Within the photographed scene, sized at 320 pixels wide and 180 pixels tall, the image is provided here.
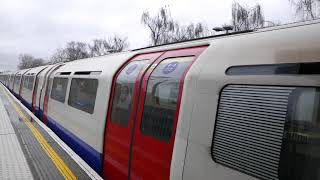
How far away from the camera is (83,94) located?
7.57 meters

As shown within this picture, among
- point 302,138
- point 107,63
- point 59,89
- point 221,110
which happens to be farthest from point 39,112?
point 302,138

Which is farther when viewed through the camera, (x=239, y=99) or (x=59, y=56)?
(x=59, y=56)

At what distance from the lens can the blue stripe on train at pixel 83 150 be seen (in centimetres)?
613

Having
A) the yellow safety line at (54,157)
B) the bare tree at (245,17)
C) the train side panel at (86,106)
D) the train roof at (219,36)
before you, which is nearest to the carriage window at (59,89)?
the train side panel at (86,106)

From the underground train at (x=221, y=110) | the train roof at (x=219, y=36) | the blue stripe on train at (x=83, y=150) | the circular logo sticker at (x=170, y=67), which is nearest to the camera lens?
the underground train at (x=221, y=110)

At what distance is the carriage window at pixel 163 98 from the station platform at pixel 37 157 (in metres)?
1.34

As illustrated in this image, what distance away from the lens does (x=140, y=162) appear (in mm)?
4520

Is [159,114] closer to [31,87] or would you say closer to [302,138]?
[302,138]

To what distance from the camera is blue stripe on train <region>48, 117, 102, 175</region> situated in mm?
6129

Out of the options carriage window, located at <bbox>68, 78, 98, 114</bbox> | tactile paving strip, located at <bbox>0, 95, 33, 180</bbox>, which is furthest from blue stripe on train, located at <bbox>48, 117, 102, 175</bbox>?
tactile paving strip, located at <bbox>0, 95, 33, 180</bbox>

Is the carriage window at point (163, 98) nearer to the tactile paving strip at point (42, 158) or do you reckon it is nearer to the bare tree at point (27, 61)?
the tactile paving strip at point (42, 158)

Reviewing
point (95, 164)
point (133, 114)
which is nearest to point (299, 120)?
point (133, 114)

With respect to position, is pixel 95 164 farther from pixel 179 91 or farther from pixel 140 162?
pixel 179 91

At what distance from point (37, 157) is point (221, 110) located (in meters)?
4.24
